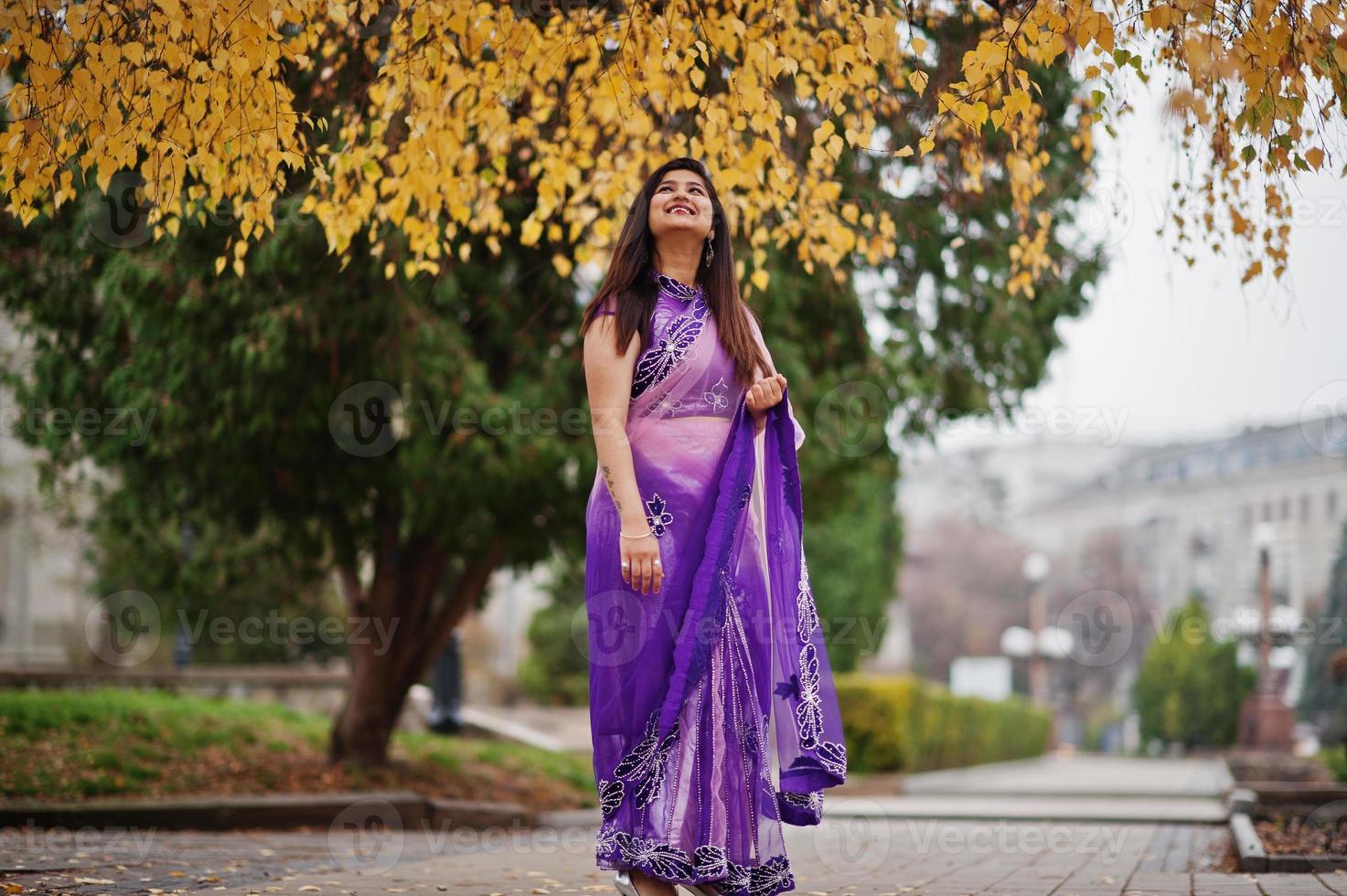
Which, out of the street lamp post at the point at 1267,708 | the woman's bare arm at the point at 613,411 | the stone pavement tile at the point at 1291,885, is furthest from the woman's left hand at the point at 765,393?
the street lamp post at the point at 1267,708

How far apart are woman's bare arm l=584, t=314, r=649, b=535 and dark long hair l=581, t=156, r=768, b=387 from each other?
1.3 inches

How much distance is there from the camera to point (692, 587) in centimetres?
409

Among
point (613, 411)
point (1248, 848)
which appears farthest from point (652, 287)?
point (1248, 848)

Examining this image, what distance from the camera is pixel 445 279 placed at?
29.1 feet

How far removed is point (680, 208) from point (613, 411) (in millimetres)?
677

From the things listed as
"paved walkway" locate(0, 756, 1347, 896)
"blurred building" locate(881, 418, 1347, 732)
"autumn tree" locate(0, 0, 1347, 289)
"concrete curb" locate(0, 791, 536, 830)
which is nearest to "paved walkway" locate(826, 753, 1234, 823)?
"paved walkway" locate(0, 756, 1347, 896)

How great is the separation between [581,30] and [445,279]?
124 inches

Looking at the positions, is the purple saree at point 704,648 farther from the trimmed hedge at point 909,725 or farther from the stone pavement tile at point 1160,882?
the trimmed hedge at point 909,725

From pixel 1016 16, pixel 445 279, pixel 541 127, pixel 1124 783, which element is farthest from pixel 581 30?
pixel 1124 783

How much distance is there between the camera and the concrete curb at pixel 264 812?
26.0 feet

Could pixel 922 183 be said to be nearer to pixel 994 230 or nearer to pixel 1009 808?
pixel 994 230

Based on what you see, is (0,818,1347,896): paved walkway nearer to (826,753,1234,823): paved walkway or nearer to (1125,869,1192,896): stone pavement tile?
(1125,869,1192,896): stone pavement tile

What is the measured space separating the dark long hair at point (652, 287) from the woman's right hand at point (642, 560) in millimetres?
591

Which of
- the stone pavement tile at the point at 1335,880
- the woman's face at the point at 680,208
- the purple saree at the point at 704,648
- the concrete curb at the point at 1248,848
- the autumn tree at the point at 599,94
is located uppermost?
the autumn tree at the point at 599,94
